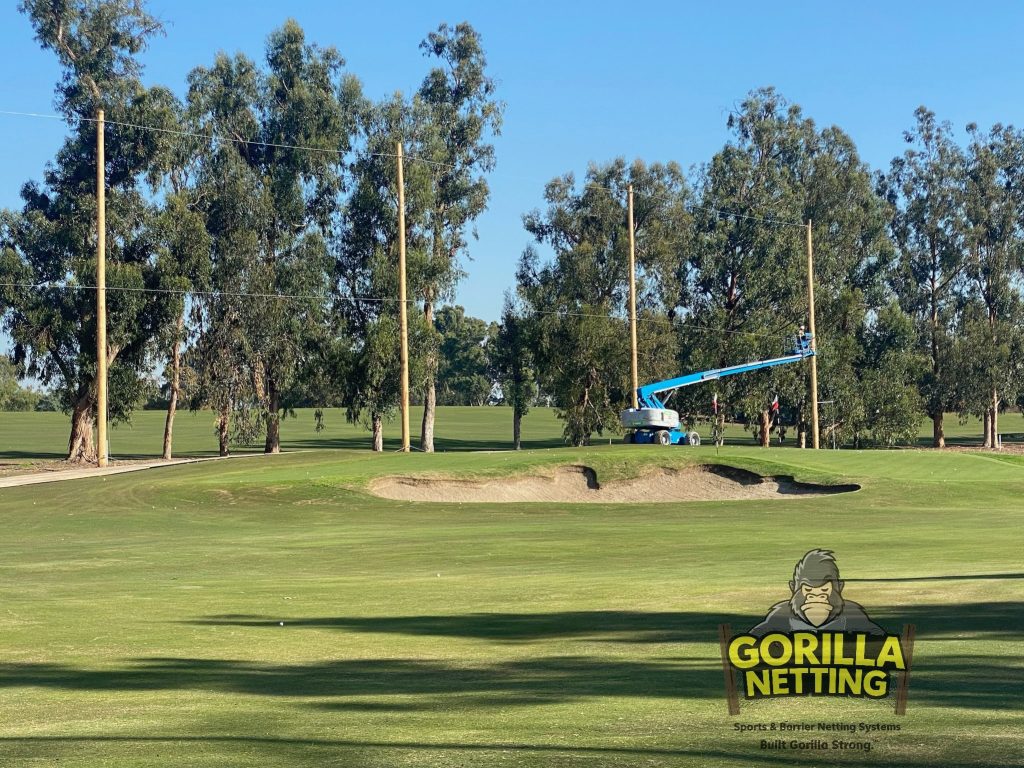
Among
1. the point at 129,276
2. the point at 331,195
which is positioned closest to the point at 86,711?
the point at 129,276

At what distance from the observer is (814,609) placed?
1286cm

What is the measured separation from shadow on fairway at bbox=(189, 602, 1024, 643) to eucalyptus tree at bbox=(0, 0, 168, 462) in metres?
52.9

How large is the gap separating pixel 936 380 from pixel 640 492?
6397 cm

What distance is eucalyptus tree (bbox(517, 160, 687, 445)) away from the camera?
8181 centimetres

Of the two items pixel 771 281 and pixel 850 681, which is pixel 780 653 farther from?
pixel 771 281

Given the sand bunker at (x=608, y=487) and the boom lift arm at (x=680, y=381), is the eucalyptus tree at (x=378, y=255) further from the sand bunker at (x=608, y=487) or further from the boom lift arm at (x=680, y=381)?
the sand bunker at (x=608, y=487)

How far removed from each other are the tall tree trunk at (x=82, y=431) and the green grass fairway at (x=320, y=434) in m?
7.96

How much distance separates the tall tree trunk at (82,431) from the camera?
69.3 metres

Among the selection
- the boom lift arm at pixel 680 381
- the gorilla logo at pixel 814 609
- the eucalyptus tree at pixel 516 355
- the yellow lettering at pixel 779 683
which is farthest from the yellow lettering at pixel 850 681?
the eucalyptus tree at pixel 516 355

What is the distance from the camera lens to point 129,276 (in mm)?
64562

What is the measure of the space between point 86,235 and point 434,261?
18841mm

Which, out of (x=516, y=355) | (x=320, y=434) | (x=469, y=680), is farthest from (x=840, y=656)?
(x=320, y=434)

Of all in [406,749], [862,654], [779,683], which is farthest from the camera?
[862,654]

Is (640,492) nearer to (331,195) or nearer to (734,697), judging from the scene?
(734,697)
